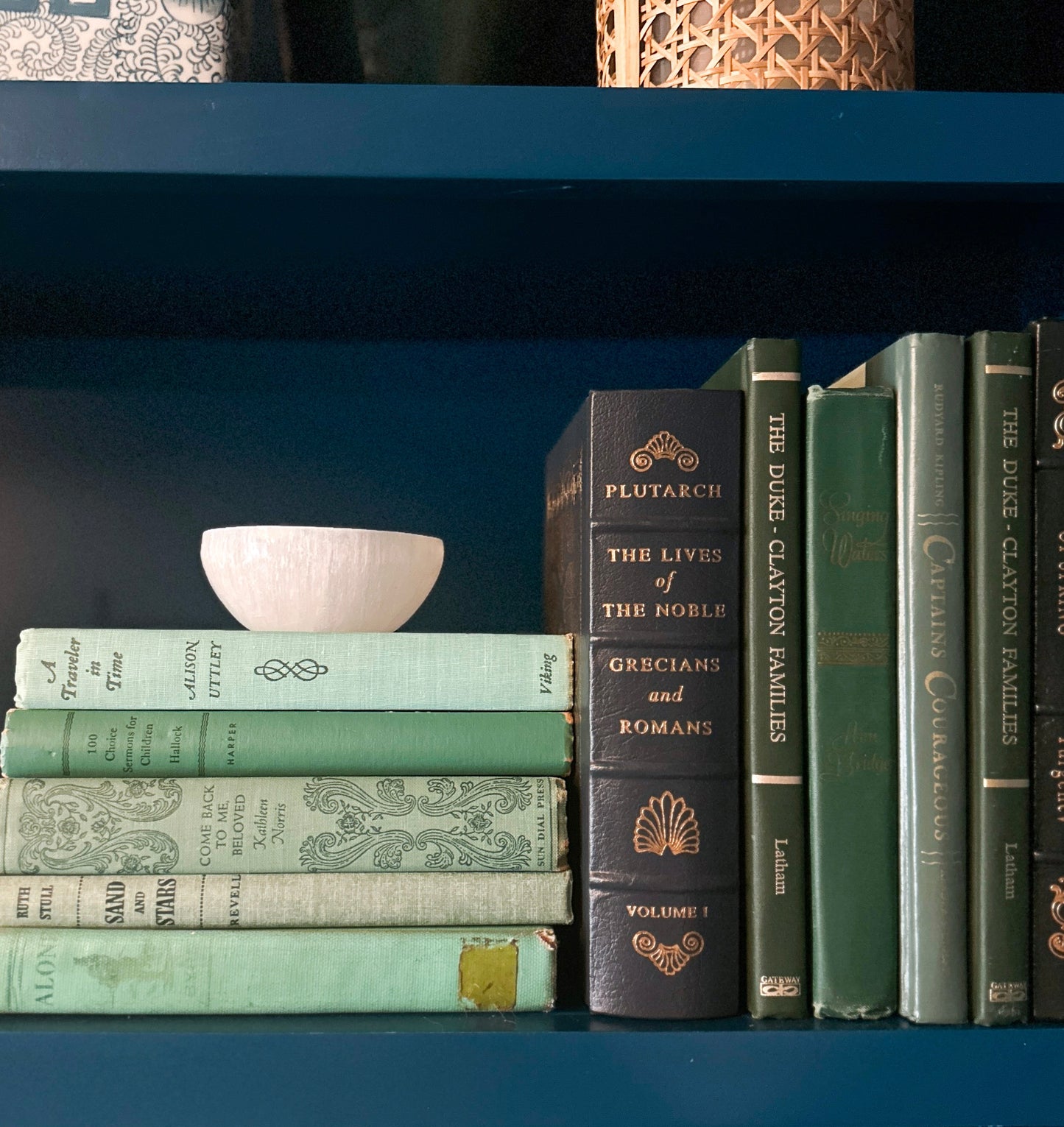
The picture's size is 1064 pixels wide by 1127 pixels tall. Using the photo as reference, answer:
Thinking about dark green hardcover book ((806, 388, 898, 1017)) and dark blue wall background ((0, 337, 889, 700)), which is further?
dark blue wall background ((0, 337, 889, 700))

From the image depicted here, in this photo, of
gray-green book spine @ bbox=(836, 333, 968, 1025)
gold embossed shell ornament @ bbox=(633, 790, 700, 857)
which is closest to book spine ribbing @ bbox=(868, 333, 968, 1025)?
gray-green book spine @ bbox=(836, 333, 968, 1025)

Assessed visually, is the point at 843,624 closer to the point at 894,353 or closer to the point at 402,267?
the point at 894,353

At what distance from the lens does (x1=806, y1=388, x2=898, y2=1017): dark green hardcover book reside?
1.85ft

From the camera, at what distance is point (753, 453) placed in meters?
0.58

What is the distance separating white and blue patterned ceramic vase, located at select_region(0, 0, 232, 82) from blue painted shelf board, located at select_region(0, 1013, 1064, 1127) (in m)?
0.47

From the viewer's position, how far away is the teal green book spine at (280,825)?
0.58m

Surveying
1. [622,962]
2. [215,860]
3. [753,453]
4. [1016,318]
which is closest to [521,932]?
[622,962]

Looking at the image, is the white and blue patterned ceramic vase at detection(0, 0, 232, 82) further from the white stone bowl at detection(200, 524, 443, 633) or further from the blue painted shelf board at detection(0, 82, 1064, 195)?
the white stone bowl at detection(200, 524, 443, 633)

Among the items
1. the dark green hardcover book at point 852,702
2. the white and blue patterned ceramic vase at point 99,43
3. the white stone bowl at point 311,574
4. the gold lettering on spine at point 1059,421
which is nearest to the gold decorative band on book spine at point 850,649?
the dark green hardcover book at point 852,702

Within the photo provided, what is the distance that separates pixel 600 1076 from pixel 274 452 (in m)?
0.49

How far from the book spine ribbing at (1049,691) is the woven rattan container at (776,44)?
0.17 meters

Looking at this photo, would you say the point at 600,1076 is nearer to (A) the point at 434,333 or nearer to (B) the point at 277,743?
(B) the point at 277,743

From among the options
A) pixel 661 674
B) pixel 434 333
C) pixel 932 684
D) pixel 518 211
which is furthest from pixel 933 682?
pixel 434 333

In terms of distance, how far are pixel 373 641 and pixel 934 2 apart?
63 cm
